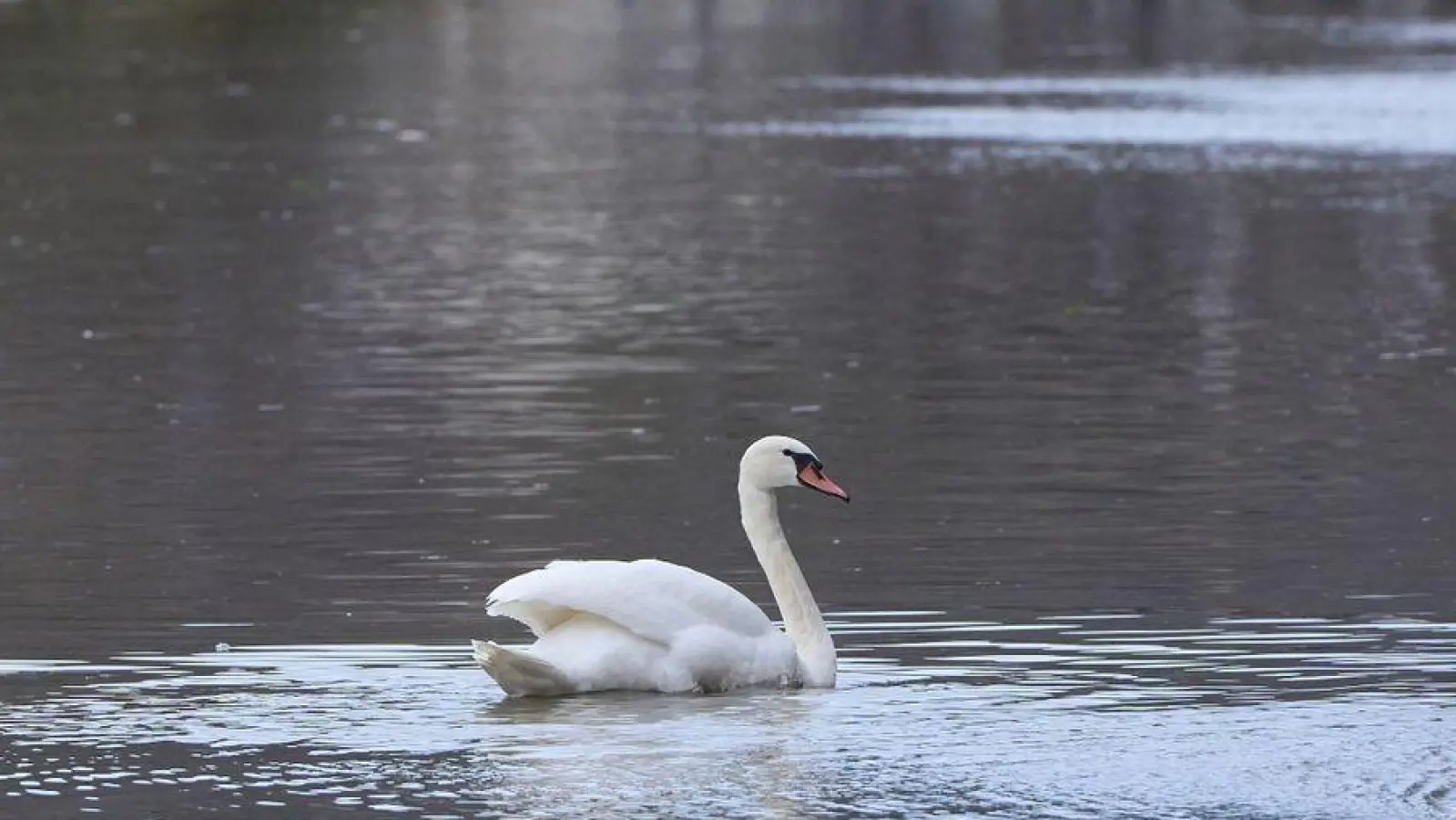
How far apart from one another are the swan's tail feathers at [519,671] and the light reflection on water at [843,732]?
0.18ft

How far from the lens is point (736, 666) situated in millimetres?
11375

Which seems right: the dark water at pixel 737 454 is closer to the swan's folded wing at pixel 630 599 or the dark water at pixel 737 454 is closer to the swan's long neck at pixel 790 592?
the swan's long neck at pixel 790 592

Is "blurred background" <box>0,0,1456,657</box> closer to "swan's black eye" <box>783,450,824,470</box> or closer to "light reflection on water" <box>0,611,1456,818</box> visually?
"light reflection on water" <box>0,611,1456,818</box>

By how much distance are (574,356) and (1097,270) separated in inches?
287

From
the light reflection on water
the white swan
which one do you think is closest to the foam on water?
the light reflection on water

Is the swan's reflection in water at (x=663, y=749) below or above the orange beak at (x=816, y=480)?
below

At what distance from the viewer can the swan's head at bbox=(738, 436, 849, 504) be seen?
12133 millimetres

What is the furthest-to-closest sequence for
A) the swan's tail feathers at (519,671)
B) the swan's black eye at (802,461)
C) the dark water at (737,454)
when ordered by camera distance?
1. the swan's black eye at (802,461)
2. the swan's tail feathers at (519,671)
3. the dark water at (737,454)

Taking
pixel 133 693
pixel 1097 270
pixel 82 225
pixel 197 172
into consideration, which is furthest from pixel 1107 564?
pixel 197 172

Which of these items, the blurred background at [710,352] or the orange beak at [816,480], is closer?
the orange beak at [816,480]

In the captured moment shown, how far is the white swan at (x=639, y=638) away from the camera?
1109cm

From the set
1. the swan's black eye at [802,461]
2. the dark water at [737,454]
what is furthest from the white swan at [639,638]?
the swan's black eye at [802,461]

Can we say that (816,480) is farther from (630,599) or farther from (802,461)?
(630,599)

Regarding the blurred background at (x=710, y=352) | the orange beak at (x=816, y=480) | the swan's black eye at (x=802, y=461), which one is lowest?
the blurred background at (x=710, y=352)
